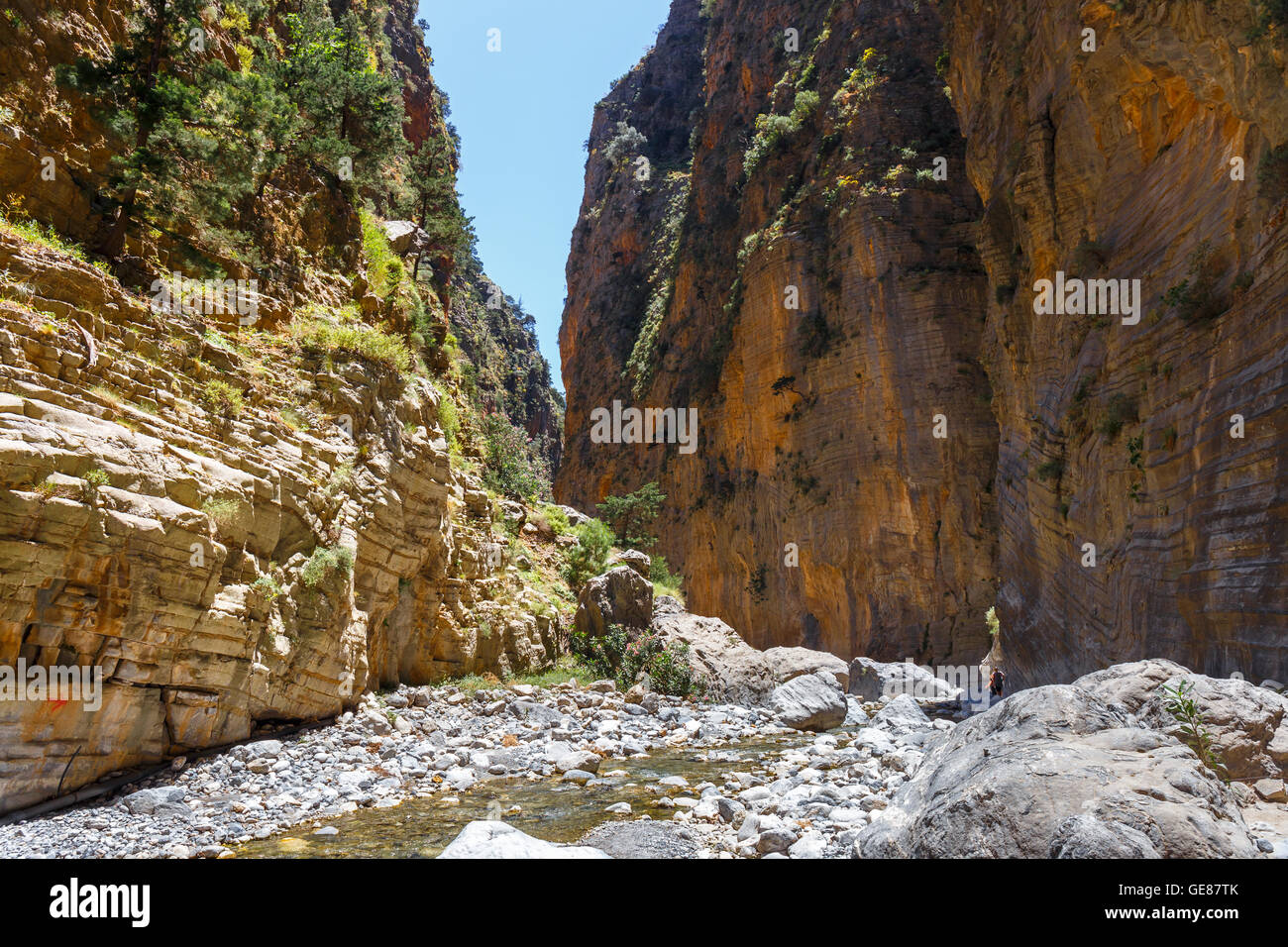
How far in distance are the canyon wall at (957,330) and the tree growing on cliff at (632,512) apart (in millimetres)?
3031

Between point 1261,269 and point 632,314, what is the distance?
47.2 metres

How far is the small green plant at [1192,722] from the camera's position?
205 inches

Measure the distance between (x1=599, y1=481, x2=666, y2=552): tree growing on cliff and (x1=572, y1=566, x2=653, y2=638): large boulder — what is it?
15153 millimetres

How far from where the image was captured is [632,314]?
54.5 m

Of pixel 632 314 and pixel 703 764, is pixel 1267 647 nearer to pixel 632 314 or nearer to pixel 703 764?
pixel 703 764

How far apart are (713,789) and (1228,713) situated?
534 centimetres

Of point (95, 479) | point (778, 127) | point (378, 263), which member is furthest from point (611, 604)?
point (778, 127)

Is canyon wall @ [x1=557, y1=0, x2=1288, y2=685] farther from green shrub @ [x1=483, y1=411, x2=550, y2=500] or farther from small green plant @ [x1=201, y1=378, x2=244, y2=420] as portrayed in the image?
small green plant @ [x1=201, y1=378, x2=244, y2=420]

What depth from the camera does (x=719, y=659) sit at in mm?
18750

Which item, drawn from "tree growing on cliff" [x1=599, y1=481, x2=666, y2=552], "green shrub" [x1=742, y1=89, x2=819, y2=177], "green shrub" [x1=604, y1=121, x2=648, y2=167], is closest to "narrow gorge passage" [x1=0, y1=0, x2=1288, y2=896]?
"tree growing on cliff" [x1=599, y1=481, x2=666, y2=552]

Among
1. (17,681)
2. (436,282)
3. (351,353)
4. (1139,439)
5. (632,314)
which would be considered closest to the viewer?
(17,681)

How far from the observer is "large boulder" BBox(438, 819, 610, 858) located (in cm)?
479

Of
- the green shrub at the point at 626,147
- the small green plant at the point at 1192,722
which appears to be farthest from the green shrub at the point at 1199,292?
the green shrub at the point at 626,147
